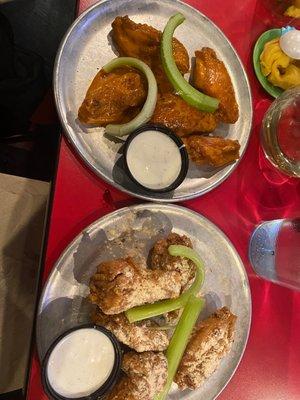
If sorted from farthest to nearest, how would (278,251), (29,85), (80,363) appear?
(29,85) < (278,251) < (80,363)

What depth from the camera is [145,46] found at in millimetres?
1800

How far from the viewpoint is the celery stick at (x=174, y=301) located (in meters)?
1.63

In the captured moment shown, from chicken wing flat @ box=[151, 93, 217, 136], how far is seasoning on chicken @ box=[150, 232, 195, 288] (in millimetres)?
393

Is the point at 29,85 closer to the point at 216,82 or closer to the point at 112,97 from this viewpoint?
the point at 112,97

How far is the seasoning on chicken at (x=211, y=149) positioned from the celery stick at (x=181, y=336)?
1.65ft

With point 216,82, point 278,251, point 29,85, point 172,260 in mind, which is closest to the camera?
point 172,260

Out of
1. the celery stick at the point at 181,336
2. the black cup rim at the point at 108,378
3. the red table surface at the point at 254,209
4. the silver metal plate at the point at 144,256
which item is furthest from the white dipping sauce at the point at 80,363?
the red table surface at the point at 254,209

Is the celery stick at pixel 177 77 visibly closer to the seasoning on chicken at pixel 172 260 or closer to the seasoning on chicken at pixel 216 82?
the seasoning on chicken at pixel 216 82

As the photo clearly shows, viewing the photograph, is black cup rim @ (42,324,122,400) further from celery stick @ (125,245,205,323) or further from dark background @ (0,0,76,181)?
dark background @ (0,0,76,181)

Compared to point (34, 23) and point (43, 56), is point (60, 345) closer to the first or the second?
point (43, 56)

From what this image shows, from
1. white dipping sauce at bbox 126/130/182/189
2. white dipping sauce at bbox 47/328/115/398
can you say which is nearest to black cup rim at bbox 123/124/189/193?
white dipping sauce at bbox 126/130/182/189

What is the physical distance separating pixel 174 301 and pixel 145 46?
0.93 m

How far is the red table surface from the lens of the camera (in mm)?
1832

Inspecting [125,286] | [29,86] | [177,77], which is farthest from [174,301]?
[29,86]
